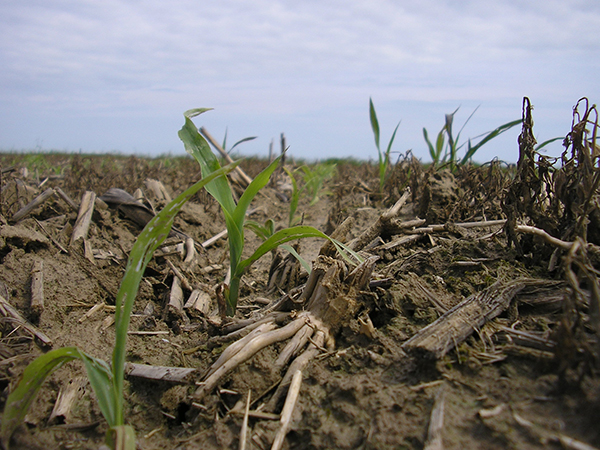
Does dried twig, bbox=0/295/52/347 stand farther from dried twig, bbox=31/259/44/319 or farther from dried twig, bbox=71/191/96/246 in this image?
dried twig, bbox=71/191/96/246

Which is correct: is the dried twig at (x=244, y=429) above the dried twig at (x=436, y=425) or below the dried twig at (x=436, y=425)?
below

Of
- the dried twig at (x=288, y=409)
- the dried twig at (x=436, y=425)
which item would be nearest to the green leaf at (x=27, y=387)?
the dried twig at (x=288, y=409)

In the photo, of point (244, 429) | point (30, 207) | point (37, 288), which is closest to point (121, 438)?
point (244, 429)

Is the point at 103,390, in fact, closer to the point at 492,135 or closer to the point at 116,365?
the point at 116,365

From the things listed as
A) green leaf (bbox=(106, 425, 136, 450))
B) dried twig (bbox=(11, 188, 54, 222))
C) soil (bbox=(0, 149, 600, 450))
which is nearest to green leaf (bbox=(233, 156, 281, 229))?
soil (bbox=(0, 149, 600, 450))

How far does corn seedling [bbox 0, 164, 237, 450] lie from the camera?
112 centimetres

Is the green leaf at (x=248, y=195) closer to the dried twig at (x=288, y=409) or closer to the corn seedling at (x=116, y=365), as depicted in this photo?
the corn seedling at (x=116, y=365)

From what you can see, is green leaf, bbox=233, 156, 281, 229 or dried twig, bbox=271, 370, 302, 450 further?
green leaf, bbox=233, 156, 281, 229

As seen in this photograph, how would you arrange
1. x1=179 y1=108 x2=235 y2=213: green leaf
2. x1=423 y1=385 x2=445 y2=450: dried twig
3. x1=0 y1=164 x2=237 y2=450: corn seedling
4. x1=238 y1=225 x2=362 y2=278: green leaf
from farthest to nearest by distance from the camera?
x1=179 y1=108 x2=235 y2=213: green leaf → x1=238 y1=225 x2=362 y2=278: green leaf → x1=0 y1=164 x2=237 y2=450: corn seedling → x1=423 y1=385 x2=445 y2=450: dried twig

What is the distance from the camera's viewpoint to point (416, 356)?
4.37ft

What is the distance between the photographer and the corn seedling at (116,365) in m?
1.12

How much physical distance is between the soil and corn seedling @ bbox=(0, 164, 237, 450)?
0.55 ft

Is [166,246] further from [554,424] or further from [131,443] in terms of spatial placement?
[554,424]

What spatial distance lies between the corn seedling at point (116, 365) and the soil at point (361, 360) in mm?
169
